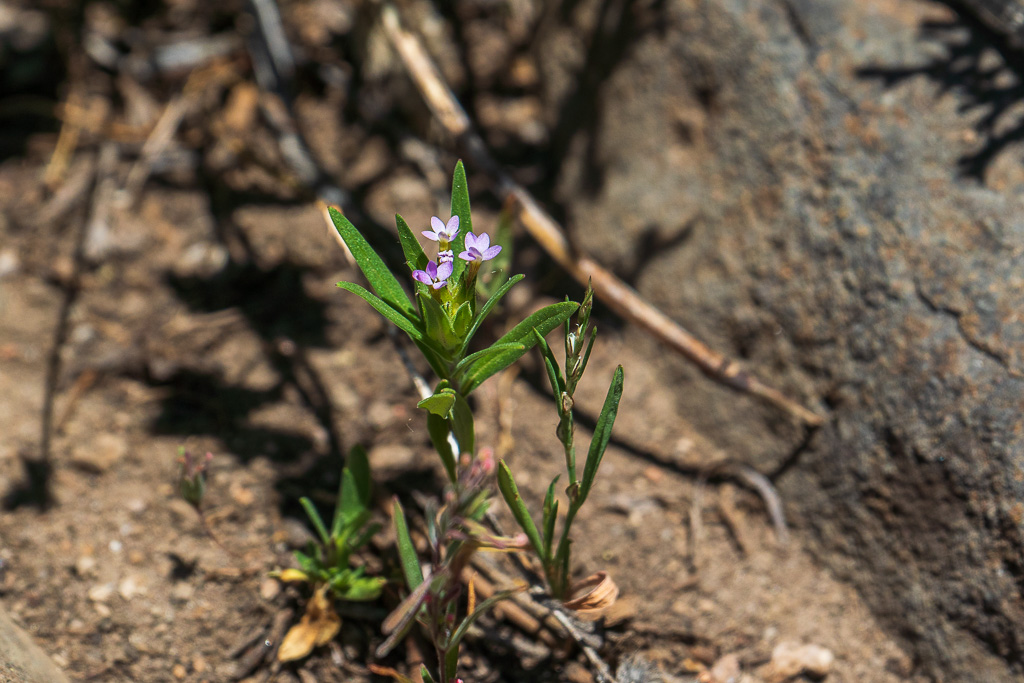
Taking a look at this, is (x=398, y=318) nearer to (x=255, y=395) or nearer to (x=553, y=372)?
(x=553, y=372)

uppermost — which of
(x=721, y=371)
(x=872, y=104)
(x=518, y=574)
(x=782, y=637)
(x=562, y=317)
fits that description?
(x=872, y=104)

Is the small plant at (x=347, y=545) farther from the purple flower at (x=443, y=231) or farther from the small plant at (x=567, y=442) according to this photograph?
the purple flower at (x=443, y=231)

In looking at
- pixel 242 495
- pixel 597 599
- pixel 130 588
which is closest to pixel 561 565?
pixel 597 599

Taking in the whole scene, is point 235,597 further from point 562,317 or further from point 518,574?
point 562,317

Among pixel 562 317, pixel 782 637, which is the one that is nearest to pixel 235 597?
pixel 562 317

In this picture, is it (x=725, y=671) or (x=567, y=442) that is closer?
(x=567, y=442)

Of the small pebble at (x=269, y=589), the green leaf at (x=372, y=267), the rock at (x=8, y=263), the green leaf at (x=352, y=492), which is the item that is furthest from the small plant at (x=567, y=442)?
the rock at (x=8, y=263)
